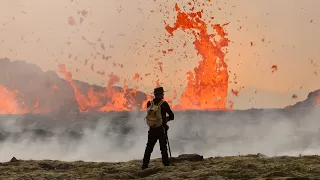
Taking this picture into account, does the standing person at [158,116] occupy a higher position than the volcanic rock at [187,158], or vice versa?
the standing person at [158,116]

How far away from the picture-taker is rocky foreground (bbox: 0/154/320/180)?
14.9 meters

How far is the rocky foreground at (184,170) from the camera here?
14.9 meters

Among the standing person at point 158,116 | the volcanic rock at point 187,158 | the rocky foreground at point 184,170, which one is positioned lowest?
the rocky foreground at point 184,170

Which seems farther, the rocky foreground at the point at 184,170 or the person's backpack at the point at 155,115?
the person's backpack at the point at 155,115

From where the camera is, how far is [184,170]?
650 inches

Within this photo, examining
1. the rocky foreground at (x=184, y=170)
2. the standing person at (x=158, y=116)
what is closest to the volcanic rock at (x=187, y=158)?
the rocky foreground at (x=184, y=170)

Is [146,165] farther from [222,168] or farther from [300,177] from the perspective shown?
[300,177]

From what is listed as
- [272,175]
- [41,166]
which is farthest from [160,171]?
[41,166]

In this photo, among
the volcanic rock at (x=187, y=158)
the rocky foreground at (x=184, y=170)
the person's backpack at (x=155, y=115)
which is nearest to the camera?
the rocky foreground at (x=184, y=170)

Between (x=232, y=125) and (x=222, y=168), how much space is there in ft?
354

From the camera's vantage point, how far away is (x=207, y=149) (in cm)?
6525

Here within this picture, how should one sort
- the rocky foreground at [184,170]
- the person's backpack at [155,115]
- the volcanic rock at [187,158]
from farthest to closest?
1. the volcanic rock at [187,158]
2. the person's backpack at [155,115]
3. the rocky foreground at [184,170]

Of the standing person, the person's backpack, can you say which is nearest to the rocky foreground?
the standing person

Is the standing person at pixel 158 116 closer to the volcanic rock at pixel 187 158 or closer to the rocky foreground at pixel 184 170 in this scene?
the rocky foreground at pixel 184 170
